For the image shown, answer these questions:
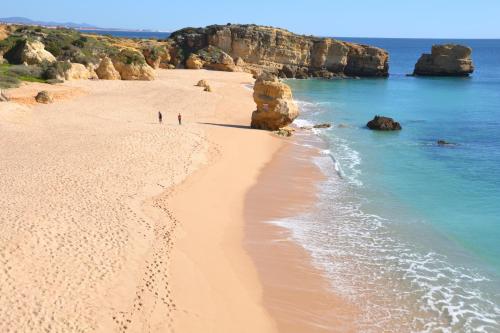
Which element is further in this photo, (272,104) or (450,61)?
(450,61)

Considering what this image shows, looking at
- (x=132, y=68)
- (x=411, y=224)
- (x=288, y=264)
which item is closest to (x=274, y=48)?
(x=132, y=68)

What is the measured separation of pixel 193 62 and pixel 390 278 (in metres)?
59.1

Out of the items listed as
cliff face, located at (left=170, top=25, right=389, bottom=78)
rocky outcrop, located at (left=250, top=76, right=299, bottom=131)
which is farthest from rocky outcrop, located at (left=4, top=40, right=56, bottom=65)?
rocky outcrop, located at (left=250, top=76, right=299, bottom=131)

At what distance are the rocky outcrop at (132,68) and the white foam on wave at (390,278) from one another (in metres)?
36.0

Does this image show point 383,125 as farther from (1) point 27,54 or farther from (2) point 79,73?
(1) point 27,54

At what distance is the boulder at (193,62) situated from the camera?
67188 millimetres

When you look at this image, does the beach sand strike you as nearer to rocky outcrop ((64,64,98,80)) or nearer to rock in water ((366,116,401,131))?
rock in water ((366,116,401,131))

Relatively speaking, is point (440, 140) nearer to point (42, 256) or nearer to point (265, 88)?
point (265, 88)

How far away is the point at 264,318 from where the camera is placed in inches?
388

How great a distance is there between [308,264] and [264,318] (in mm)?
2707

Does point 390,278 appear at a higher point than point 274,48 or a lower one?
lower

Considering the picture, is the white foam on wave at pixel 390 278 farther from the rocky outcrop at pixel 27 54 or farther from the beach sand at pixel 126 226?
the rocky outcrop at pixel 27 54

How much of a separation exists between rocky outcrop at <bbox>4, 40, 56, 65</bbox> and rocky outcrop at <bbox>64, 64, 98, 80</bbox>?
12.4 ft

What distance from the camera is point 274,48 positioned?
70812 mm
